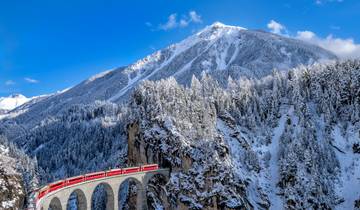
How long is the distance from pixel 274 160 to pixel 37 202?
5731cm

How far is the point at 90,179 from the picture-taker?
6562 centimetres

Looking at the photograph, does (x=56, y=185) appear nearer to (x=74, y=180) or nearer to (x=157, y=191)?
(x=74, y=180)

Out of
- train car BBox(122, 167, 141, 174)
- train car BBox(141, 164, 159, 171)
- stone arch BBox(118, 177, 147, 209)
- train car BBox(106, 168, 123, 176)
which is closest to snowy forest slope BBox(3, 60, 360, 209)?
train car BBox(141, 164, 159, 171)

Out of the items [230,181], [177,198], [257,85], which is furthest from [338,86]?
[177,198]

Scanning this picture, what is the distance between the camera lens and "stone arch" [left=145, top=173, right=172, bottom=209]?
84.0 metres

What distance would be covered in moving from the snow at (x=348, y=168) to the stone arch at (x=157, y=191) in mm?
34696

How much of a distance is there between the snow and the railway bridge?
1435 inches

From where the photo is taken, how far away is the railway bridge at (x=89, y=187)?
56.2 m

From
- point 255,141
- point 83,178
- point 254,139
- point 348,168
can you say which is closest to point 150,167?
point 83,178

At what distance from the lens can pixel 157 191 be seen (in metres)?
85.8

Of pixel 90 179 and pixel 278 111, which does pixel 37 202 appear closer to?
pixel 90 179

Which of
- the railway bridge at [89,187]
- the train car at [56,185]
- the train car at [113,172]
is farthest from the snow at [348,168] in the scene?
the train car at [56,185]

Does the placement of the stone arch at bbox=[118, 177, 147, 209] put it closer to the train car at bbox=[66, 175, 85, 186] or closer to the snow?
the train car at bbox=[66, 175, 85, 186]

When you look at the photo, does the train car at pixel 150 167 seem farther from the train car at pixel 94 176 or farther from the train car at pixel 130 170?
the train car at pixel 94 176
